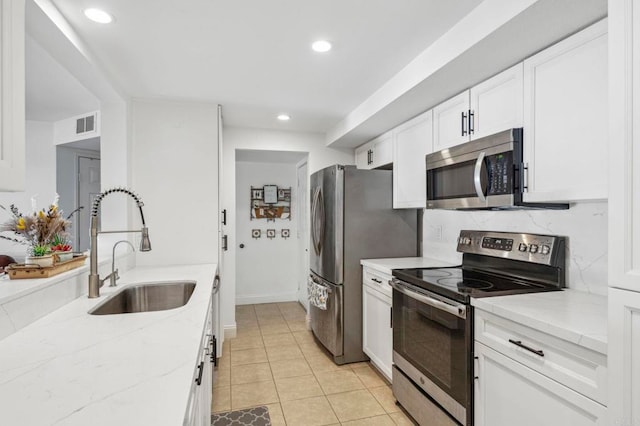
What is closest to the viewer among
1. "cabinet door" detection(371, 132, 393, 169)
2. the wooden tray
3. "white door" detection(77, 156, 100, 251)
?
the wooden tray

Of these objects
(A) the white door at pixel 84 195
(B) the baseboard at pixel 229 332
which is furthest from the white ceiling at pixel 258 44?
(B) the baseboard at pixel 229 332

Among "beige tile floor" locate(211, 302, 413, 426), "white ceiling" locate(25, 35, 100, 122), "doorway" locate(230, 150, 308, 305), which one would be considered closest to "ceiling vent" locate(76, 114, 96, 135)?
"white ceiling" locate(25, 35, 100, 122)

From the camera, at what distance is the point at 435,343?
1.96 meters

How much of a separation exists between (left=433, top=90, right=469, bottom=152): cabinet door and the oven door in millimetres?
1031

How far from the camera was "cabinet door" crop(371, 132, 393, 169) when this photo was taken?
3287mm

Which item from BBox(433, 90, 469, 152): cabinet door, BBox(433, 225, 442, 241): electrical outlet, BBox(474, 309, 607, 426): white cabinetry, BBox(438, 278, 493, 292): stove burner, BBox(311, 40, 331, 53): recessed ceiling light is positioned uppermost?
BBox(311, 40, 331, 53): recessed ceiling light

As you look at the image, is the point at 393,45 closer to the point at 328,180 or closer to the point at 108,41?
the point at 328,180

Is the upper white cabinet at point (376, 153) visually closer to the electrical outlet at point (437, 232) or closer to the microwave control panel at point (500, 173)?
the electrical outlet at point (437, 232)

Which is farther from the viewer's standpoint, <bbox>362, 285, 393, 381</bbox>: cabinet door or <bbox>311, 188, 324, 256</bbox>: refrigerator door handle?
<bbox>311, 188, 324, 256</bbox>: refrigerator door handle

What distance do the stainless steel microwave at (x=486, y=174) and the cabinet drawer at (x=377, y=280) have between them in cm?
73

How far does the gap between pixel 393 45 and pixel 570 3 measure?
2.91ft

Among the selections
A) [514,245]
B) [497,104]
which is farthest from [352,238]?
[497,104]

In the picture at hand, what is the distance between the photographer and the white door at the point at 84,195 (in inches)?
162

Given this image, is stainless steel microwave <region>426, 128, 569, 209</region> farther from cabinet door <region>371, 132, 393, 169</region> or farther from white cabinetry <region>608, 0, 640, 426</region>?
cabinet door <region>371, 132, 393, 169</region>
